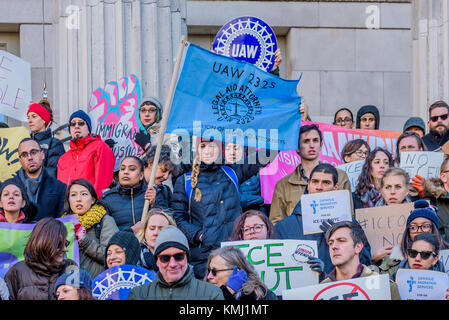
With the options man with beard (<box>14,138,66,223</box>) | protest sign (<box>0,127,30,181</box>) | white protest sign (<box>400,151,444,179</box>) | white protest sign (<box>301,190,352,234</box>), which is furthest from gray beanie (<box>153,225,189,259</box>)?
protest sign (<box>0,127,30,181</box>)

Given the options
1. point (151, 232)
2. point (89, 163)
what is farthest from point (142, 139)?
point (151, 232)

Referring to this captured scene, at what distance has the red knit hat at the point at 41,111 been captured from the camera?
13.6 meters

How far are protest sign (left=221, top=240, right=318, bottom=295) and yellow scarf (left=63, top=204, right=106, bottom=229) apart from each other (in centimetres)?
148

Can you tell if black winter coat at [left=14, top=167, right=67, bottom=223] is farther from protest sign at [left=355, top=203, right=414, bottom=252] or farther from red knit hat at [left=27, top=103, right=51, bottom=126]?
protest sign at [left=355, top=203, right=414, bottom=252]

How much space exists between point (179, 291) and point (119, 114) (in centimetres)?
468

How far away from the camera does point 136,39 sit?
49.4ft

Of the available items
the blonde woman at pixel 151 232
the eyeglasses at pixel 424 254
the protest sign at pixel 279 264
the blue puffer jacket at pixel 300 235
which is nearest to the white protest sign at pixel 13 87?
the blonde woman at pixel 151 232

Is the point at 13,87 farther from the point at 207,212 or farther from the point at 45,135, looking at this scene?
the point at 207,212

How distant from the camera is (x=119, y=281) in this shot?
10180 millimetres

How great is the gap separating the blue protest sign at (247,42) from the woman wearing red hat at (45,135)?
1.95m

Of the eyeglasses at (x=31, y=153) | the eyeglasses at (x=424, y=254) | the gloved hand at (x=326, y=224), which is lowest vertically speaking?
the eyeglasses at (x=424, y=254)

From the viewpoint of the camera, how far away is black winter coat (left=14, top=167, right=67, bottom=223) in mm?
12133

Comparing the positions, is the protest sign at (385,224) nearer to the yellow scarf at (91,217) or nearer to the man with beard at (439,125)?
the man with beard at (439,125)
